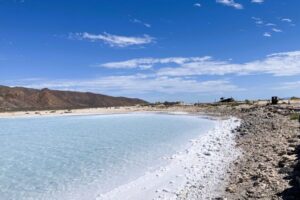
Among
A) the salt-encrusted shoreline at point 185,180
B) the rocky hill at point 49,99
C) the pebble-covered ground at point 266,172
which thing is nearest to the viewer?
the pebble-covered ground at point 266,172

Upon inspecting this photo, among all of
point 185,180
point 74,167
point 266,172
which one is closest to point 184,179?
point 185,180

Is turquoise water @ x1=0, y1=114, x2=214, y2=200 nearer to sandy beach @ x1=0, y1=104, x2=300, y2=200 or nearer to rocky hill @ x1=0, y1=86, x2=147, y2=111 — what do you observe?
sandy beach @ x1=0, y1=104, x2=300, y2=200

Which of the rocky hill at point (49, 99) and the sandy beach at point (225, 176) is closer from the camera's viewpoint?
the sandy beach at point (225, 176)

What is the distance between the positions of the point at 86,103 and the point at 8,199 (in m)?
160

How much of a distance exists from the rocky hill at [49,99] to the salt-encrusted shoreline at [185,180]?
11595 cm

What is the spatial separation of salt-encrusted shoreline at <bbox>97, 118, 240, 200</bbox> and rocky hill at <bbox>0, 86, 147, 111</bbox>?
380 feet

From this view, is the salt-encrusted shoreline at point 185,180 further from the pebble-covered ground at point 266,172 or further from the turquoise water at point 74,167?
the turquoise water at point 74,167

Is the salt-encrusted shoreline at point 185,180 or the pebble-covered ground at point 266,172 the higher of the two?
the pebble-covered ground at point 266,172

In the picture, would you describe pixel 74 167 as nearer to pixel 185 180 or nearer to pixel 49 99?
pixel 185 180

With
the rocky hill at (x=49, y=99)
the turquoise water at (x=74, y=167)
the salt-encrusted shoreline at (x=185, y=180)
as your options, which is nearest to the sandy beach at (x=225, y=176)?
the salt-encrusted shoreline at (x=185, y=180)

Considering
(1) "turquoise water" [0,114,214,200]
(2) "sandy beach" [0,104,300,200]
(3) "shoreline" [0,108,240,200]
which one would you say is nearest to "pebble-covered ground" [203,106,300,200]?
(2) "sandy beach" [0,104,300,200]

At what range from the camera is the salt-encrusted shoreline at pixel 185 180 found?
388 inches

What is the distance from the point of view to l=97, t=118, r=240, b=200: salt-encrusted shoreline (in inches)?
388

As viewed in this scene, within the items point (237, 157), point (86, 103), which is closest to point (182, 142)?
point (237, 157)
